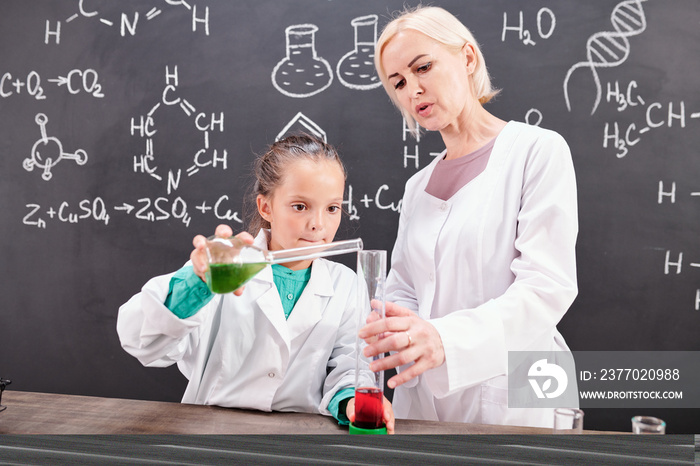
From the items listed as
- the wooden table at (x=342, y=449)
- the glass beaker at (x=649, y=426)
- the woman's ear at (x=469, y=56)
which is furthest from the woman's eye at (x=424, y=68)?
the wooden table at (x=342, y=449)

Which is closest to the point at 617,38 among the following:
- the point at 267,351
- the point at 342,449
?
the point at 267,351

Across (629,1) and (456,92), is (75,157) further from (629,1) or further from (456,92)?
(629,1)

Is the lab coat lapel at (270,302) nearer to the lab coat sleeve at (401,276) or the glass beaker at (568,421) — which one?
the lab coat sleeve at (401,276)

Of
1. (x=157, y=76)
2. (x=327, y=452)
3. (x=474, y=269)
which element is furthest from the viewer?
(x=157, y=76)

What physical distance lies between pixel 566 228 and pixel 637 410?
1554mm

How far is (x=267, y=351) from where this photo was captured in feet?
4.16

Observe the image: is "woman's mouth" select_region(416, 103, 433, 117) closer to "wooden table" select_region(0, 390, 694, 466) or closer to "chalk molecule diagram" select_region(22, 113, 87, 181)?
"wooden table" select_region(0, 390, 694, 466)

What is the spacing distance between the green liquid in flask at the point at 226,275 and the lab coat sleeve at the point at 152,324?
270mm

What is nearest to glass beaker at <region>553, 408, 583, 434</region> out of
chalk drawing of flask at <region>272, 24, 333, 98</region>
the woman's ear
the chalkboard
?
the woman's ear

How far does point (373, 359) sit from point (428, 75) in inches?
31.5

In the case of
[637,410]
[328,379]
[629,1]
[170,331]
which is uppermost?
[629,1]

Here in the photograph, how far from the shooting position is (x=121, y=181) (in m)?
2.58

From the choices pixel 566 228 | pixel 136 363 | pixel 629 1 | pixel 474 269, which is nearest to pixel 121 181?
pixel 136 363

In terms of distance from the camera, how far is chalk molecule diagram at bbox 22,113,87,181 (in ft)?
8.61
